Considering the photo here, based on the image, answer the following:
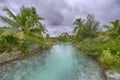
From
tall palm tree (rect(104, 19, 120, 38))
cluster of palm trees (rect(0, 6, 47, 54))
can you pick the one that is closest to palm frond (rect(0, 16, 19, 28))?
cluster of palm trees (rect(0, 6, 47, 54))

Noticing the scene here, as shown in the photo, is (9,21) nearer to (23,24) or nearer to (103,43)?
(23,24)

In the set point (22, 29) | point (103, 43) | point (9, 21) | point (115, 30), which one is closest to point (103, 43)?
point (103, 43)

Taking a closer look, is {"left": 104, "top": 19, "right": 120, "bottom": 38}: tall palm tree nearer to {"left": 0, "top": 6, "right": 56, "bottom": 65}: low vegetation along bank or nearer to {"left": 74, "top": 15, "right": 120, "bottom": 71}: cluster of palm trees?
{"left": 74, "top": 15, "right": 120, "bottom": 71}: cluster of palm trees

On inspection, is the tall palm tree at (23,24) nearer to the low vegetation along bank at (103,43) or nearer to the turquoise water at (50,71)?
the turquoise water at (50,71)

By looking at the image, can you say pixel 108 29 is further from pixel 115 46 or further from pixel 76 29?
pixel 76 29

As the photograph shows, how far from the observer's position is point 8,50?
14.6m

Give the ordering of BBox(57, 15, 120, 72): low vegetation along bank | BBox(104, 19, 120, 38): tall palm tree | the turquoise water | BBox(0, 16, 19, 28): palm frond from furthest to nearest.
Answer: BBox(104, 19, 120, 38): tall palm tree < BBox(0, 16, 19, 28): palm frond < BBox(57, 15, 120, 72): low vegetation along bank < the turquoise water

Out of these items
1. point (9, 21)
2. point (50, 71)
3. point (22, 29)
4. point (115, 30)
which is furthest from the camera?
point (115, 30)

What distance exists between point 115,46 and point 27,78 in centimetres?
724

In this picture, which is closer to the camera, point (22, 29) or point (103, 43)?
point (22, 29)

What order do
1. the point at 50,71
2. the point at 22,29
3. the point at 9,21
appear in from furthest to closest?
the point at 22,29, the point at 9,21, the point at 50,71

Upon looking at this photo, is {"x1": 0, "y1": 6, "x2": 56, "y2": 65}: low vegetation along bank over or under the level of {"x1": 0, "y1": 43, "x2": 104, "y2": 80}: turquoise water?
over

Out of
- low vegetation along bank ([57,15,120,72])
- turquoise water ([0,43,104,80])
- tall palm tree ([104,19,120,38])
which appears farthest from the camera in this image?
tall palm tree ([104,19,120,38])

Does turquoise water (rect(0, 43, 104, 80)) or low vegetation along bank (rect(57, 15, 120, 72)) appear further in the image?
low vegetation along bank (rect(57, 15, 120, 72))
